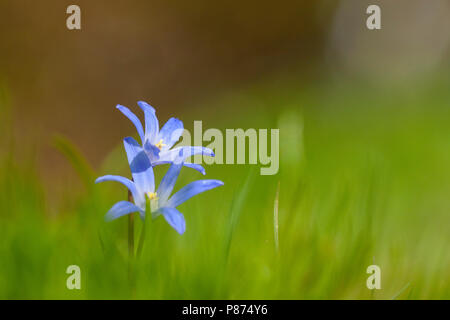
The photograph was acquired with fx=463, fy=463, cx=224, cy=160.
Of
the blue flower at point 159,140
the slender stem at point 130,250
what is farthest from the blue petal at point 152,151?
the slender stem at point 130,250

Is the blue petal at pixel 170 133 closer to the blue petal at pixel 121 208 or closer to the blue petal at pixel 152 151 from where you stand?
the blue petal at pixel 152 151

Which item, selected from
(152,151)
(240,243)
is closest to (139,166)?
(152,151)

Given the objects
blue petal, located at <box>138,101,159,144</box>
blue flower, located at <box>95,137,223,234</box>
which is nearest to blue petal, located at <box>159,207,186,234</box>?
blue flower, located at <box>95,137,223,234</box>

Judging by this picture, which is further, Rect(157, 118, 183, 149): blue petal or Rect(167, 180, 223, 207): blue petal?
Rect(157, 118, 183, 149): blue petal

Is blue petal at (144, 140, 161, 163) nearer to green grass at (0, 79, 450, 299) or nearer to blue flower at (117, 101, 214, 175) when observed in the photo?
blue flower at (117, 101, 214, 175)

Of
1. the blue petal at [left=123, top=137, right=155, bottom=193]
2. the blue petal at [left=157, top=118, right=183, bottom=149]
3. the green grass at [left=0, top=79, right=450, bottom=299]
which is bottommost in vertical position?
the green grass at [left=0, top=79, right=450, bottom=299]

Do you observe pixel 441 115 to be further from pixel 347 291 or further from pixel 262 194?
pixel 347 291

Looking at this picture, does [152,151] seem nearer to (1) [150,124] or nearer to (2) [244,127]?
(1) [150,124]

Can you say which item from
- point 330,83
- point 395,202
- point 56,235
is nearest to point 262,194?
point 395,202
